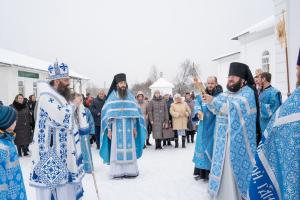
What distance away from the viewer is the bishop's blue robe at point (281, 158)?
1.91m

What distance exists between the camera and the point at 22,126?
949 cm

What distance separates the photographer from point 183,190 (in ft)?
18.7

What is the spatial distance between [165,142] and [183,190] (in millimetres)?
5428

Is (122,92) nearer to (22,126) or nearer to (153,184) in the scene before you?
(153,184)

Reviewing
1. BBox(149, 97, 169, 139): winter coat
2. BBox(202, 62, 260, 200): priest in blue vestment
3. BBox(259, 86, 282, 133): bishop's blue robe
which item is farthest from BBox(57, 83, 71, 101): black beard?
BBox(149, 97, 169, 139): winter coat

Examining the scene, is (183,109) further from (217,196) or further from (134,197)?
(217,196)

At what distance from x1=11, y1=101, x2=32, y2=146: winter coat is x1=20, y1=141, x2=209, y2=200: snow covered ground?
1083mm

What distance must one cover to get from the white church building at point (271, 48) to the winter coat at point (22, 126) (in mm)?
6882

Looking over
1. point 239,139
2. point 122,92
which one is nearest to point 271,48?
point 122,92

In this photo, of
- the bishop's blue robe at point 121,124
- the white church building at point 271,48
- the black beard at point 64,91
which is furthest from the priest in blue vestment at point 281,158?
the white church building at point 271,48

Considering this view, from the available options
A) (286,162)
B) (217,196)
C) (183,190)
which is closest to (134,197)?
(183,190)

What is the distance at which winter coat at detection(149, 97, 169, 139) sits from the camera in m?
10.4

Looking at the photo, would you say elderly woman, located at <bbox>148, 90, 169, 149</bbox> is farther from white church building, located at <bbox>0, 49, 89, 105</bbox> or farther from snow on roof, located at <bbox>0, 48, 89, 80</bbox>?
snow on roof, located at <bbox>0, 48, 89, 80</bbox>

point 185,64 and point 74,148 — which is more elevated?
point 185,64
